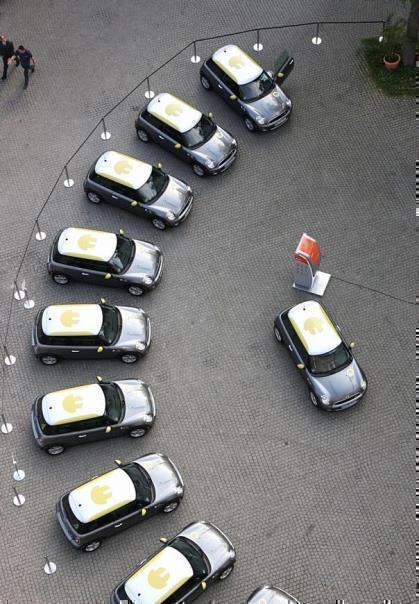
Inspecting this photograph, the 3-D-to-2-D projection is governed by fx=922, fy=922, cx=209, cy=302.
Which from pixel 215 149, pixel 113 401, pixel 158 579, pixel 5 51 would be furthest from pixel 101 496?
pixel 5 51

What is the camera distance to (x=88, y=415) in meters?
26.7

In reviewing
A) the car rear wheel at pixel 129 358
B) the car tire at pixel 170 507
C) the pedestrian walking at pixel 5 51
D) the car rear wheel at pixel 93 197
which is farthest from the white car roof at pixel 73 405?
the pedestrian walking at pixel 5 51

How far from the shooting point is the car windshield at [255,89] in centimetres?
3338

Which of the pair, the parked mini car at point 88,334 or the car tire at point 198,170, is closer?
the parked mini car at point 88,334

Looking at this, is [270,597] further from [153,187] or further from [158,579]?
[153,187]

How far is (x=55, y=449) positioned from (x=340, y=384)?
28.7 feet

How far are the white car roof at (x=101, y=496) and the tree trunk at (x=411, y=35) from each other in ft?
63.4

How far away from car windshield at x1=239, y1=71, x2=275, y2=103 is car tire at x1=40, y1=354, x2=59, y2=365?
39.2ft

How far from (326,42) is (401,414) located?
15822 mm

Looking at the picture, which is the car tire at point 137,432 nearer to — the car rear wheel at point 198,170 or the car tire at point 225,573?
the car tire at point 225,573

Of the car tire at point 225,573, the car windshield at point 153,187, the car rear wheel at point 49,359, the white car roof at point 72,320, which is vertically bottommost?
the car tire at point 225,573

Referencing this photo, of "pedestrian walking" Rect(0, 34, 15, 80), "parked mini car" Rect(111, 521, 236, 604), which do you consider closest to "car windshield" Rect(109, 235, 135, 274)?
"parked mini car" Rect(111, 521, 236, 604)

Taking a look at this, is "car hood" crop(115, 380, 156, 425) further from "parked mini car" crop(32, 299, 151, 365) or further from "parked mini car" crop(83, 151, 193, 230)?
"parked mini car" crop(83, 151, 193, 230)

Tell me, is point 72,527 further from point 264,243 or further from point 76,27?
point 76,27
